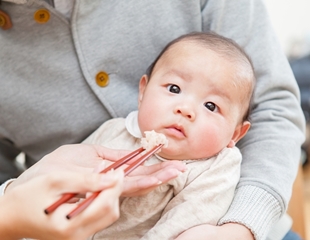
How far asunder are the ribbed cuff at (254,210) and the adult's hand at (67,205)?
370 mm

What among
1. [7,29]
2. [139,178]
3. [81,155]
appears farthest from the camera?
[7,29]

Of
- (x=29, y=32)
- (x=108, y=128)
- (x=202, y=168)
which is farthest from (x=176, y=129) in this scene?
(x=29, y=32)

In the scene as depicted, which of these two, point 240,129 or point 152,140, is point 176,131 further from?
point 240,129

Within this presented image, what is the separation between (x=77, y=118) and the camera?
1085 mm

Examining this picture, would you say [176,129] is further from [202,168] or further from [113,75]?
[113,75]

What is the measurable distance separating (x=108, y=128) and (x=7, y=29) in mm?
323

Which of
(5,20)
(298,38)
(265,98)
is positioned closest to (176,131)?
(265,98)

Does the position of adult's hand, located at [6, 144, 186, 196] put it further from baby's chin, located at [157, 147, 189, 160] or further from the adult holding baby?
the adult holding baby

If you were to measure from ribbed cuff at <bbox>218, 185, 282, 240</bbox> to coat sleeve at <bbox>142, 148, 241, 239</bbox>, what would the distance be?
2 centimetres

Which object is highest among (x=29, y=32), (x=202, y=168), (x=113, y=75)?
(x=29, y=32)

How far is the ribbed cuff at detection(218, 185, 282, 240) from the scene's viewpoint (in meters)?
0.91

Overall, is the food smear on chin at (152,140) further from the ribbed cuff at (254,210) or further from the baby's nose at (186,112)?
the ribbed cuff at (254,210)

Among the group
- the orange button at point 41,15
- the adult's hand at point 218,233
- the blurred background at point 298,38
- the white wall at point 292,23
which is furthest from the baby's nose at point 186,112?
the white wall at point 292,23

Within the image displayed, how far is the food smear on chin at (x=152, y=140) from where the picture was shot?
0.82m
